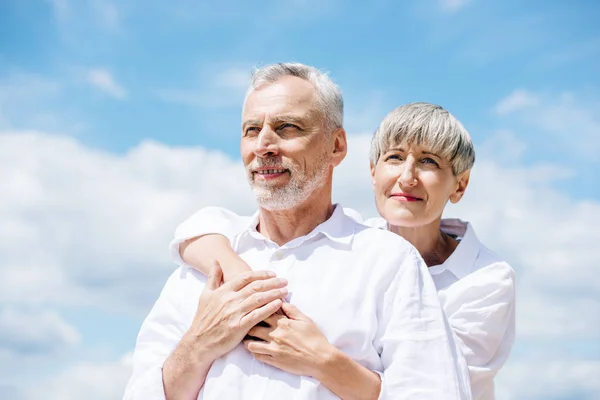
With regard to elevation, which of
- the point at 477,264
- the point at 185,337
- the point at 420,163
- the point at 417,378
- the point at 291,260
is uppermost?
the point at 420,163

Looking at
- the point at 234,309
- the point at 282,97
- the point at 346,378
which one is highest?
the point at 282,97

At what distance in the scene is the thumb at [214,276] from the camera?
3.89 m

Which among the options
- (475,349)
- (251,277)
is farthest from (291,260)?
(475,349)

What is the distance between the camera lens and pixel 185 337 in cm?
383

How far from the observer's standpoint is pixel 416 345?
3688 millimetres

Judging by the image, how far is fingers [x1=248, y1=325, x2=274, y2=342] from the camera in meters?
3.70

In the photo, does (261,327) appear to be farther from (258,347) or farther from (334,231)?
(334,231)

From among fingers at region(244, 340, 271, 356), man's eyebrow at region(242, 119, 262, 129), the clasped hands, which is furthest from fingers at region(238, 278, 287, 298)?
man's eyebrow at region(242, 119, 262, 129)

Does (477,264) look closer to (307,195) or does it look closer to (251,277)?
(307,195)

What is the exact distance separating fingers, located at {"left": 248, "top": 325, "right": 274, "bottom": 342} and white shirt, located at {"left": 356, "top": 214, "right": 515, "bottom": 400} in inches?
46.7

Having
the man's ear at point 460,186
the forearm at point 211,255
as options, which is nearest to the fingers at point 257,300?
the forearm at point 211,255

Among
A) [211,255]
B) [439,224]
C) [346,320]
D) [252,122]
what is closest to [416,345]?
[346,320]

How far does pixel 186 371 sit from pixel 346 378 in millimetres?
838

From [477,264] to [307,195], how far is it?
1444 millimetres
